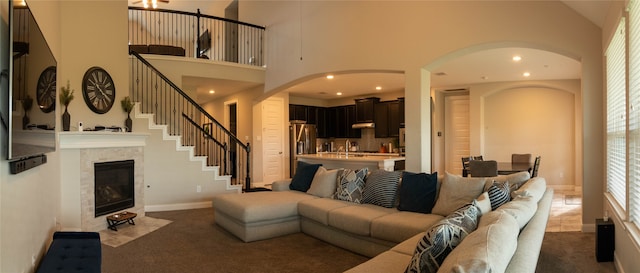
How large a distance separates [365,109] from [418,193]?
6.99m

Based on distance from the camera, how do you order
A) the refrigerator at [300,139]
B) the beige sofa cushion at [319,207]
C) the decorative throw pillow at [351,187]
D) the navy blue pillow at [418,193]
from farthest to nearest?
1. the refrigerator at [300,139]
2. the decorative throw pillow at [351,187]
3. the beige sofa cushion at [319,207]
4. the navy blue pillow at [418,193]

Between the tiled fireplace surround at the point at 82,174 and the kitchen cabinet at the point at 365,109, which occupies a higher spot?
the kitchen cabinet at the point at 365,109

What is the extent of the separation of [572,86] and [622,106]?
5.74 metres

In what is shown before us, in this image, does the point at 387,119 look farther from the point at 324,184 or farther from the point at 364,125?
the point at 324,184

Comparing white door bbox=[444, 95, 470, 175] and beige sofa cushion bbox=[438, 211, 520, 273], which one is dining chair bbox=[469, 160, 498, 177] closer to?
beige sofa cushion bbox=[438, 211, 520, 273]

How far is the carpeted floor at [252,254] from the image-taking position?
340 cm

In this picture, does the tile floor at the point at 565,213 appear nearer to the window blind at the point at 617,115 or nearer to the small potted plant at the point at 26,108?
the window blind at the point at 617,115

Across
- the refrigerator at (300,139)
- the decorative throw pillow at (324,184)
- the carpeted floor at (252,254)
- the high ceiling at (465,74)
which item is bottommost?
the carpeted floor at (252,254)

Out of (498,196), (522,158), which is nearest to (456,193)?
(498,196)

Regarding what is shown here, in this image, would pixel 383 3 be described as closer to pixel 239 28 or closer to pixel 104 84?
pixel 104 84

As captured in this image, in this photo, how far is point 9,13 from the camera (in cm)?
198

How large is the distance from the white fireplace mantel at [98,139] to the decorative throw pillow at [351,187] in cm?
331

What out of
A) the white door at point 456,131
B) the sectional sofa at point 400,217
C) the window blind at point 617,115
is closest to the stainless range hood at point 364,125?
the white door at point 456,131

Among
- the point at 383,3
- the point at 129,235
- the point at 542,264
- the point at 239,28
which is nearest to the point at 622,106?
the point at 542,264
